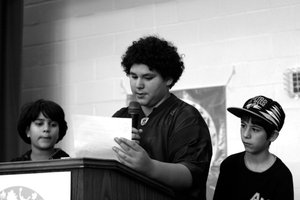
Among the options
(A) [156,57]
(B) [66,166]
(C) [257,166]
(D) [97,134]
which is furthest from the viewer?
(C) [257,166]

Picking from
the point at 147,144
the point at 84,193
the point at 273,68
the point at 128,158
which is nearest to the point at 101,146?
the point at 128,158

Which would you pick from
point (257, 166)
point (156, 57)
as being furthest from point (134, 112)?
point (257, 166)

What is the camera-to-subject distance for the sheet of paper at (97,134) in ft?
5.35

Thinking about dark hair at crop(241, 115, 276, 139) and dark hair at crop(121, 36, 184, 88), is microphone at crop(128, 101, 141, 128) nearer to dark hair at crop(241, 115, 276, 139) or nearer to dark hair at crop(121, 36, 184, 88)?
dark hair at crop(121, 36, 184, 88)

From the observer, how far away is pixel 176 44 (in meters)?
3.34

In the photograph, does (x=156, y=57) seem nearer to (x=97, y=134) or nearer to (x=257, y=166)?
(x=97, y=134)

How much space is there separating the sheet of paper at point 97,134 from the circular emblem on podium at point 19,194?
0.19 meters

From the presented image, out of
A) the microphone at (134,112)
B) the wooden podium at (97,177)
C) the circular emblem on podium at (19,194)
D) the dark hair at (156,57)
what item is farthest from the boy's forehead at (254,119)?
the circular emblem on podium at (19,194)

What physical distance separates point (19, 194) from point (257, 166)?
1084mm

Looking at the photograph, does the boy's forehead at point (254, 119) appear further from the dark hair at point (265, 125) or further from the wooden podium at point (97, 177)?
the wooden podium at point (97, 177)

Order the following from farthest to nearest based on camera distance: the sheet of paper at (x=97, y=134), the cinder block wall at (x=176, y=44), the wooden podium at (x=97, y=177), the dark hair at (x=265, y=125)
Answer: the cinder block wall at (x=176, y=44) < the dark hair at (x=265, y=125) < the sheet of paper at (x=97, y=134) < the wooden podium at (x=97, y=177)

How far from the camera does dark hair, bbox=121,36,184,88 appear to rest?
2016 mm

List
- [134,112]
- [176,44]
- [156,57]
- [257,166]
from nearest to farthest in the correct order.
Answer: [134,112] < [156,57] < [257,166] < [176,44]

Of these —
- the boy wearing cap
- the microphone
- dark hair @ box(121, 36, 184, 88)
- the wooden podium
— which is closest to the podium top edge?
the wooden podium
